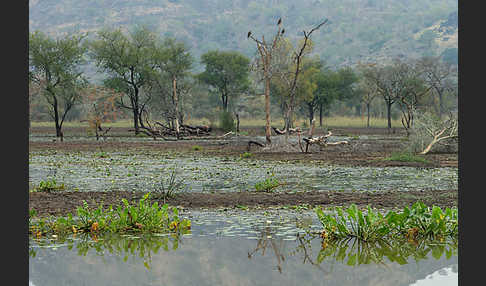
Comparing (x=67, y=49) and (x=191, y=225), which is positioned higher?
(x=67, y=49)

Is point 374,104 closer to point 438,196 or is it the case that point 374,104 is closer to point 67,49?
point 67,49

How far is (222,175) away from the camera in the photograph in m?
18.8

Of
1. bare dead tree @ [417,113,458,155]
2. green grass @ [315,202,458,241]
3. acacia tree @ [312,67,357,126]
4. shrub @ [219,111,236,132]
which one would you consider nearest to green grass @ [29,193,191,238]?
green grass @ [315,202,458,241]

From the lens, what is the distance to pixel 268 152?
28875mm

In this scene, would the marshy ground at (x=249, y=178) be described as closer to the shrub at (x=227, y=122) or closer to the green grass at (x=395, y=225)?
the green grass at (x=395, y=225)

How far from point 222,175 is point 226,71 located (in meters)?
55.7

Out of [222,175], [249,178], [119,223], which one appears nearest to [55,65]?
[222,175]

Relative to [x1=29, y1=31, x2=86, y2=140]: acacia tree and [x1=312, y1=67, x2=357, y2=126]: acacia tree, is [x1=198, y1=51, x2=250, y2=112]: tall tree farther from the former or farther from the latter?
[x1=29, y1=31, x2=86, y2=140]: acacia tree

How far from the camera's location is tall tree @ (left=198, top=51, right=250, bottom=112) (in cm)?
7347

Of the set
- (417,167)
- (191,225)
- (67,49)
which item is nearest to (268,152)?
(417,167)

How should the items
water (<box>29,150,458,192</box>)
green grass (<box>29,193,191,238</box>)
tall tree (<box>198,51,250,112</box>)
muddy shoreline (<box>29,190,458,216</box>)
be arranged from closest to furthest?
green grass (<box>29,193,191,238</box>), muddy shoreline (<box>29,190,458,216</box>), water (<box>29,150,458,192</box>), tall tree (<box>198,51,250,112</box>)

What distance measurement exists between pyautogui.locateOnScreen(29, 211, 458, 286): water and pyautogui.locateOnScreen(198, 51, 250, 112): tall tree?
64.3m

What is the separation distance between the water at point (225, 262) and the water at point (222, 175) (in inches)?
233

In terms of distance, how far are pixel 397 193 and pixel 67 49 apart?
42488mm
